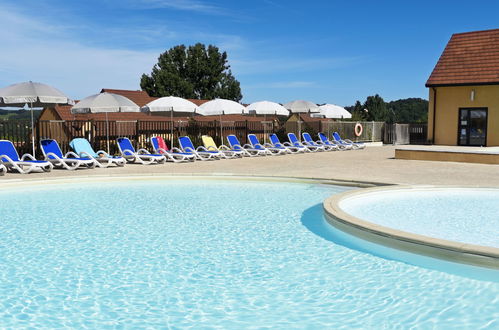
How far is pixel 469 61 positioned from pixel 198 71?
40.7m

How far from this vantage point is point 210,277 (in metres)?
4.68

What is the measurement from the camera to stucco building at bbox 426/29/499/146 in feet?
78.9

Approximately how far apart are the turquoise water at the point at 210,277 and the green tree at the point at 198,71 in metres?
53.5

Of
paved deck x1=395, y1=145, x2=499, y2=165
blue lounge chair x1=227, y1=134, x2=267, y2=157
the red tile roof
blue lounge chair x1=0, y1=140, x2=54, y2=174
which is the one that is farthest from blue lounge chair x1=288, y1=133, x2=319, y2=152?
blue lounge chair x1=0, y1=140, x2=54, y2=174

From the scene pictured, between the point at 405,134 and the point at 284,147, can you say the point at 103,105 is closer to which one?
the point at 284,147

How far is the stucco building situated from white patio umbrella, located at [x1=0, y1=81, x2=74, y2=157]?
19862mm

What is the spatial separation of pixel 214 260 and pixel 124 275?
101 cm

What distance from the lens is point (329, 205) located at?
23.1ft

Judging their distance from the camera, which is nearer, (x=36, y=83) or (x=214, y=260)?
(x=214, y=260)

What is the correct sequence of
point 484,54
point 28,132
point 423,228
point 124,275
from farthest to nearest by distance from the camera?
point 484,54 < point 28,132 < point 423,228 < point 124,275

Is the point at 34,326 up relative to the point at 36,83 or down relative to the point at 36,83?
down

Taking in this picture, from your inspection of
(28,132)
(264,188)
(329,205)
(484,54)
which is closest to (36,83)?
(28,132)

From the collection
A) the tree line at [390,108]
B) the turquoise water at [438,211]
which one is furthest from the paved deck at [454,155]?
the tree line at [390,108]

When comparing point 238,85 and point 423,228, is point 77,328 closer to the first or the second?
point 423,228
